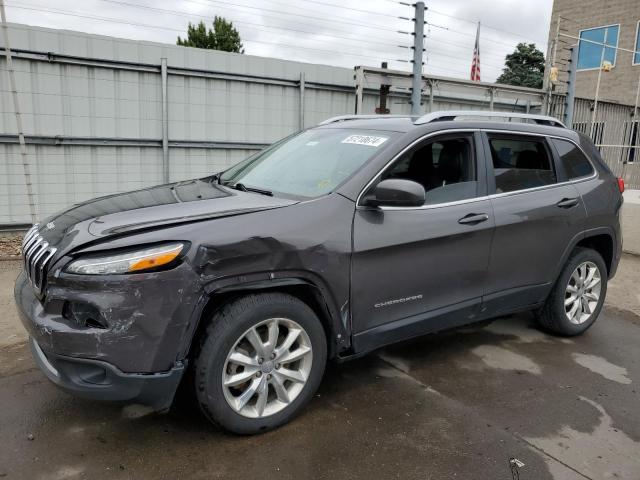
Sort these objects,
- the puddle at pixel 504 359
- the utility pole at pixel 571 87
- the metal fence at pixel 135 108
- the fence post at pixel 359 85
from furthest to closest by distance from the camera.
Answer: the utility pole at pixel 571 87 < the fence post at pixel 359 85 < the metal fence at pixel 135 108 < the puddle at pixel 504 359

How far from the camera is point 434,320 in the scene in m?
3.43

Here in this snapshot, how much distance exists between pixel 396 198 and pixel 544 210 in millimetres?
1599

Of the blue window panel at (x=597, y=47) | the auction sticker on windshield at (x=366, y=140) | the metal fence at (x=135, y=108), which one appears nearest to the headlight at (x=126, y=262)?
the auction sticker on windshield at (x=366, y=140)

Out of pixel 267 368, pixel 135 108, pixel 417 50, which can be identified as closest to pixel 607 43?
pixel 417 50

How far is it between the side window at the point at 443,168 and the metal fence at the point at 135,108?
205 inches

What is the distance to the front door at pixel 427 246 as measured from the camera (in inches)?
121

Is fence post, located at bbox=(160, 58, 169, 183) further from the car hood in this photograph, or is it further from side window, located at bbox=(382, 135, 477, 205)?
side window, located at bbox=(382, 135, 477, 205)

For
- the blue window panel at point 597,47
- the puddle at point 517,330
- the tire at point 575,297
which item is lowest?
the puddle at point 517,330

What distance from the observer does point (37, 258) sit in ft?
8.68

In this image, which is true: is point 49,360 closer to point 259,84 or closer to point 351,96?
point 259,84

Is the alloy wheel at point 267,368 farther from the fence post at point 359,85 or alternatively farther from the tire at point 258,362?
the fence post at point 359,85

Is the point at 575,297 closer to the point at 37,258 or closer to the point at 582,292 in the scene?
the point at 582,292

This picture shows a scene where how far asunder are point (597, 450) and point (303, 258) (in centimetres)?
192

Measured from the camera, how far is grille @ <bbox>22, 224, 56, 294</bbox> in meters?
2.55
